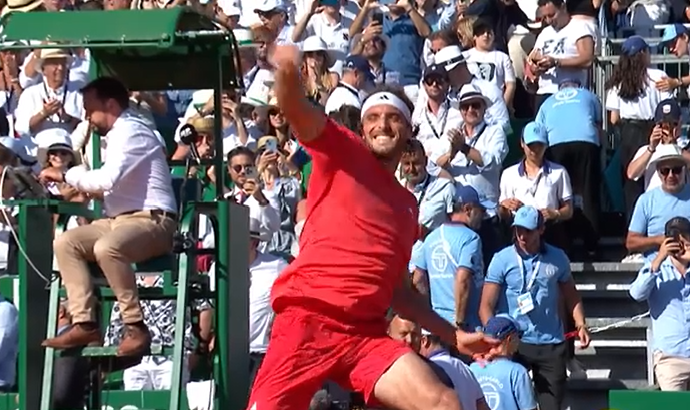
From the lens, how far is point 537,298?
40.2 ft

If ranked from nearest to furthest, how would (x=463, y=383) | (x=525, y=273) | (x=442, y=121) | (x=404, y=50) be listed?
1. (x=463, y=383)
2. (x=525, y=273)
3. (x=442, y=121)
4. (x=404, y=50)

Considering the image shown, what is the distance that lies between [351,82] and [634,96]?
2.48 metres

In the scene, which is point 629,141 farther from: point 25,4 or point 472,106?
point 25,4

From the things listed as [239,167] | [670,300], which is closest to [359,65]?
[239,167]

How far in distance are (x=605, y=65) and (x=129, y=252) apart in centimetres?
746

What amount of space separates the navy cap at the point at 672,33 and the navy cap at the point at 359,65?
2825 mm

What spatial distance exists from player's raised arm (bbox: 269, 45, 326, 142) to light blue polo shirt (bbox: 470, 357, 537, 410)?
4.00 meters

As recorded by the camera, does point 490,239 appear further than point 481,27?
No

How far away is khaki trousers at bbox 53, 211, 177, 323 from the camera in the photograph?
9.46m

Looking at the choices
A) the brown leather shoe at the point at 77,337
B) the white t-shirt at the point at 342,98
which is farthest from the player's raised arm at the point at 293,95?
the white t-shirt at the point at 342,98

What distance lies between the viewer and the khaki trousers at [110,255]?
9461 mm

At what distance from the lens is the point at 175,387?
377 inches

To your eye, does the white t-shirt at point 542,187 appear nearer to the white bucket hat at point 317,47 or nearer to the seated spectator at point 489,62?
the seated spectator at point 489,62

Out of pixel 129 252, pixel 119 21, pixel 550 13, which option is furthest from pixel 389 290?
pixel 550 13
